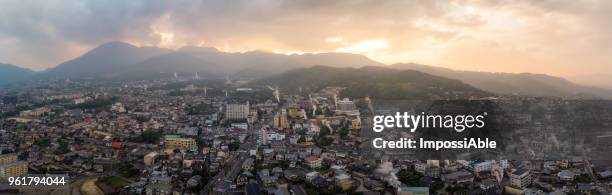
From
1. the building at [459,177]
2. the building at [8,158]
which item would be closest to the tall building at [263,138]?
the building at [459,177]

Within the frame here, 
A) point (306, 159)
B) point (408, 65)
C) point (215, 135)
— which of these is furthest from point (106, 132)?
point (408, 65)

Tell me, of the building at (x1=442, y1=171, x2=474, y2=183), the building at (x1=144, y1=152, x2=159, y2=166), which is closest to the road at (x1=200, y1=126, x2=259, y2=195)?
the building at (x1=144, y1=152, x2=159, y2=166)

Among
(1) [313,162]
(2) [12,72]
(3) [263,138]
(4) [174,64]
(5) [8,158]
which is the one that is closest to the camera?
(1) [313,162]

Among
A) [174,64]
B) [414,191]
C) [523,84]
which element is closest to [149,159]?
[414,191]

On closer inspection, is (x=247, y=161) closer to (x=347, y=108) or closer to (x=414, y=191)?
(x=414, y=191)

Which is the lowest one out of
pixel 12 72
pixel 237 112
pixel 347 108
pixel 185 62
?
pixel 237 112

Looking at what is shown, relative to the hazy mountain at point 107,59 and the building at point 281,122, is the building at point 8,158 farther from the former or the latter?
the hazy mountain at point 107,59
